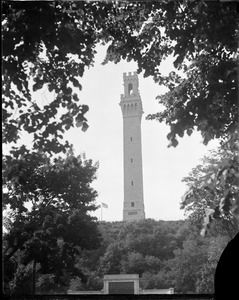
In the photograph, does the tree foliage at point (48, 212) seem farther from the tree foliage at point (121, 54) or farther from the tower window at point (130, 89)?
the tower window at point (130, 89)

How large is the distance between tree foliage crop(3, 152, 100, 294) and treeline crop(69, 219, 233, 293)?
0.09 m

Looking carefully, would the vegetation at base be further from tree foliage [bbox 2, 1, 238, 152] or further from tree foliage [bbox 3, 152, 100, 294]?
tree foliage [bbox 2, 1, 238, 152]

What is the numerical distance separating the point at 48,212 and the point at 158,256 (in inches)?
26.8

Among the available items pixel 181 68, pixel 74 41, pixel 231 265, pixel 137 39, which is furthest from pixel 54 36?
pixel 231 265

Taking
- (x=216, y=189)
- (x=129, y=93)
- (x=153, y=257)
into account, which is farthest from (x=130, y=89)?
(x=153, y=257)

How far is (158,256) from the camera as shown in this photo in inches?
87.4

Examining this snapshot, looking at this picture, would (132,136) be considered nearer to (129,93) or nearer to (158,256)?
(129,93)

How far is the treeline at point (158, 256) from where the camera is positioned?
208 cm

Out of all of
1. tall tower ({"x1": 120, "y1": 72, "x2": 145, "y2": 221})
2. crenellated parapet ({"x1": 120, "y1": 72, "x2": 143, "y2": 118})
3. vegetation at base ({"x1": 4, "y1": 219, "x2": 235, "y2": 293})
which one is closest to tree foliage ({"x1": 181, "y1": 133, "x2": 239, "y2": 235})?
vegetation at base ({"x1": 4, "y1": 219, "x2": 235, "y2": 293})

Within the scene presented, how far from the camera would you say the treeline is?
81.7 inches

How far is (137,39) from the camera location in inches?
88.7

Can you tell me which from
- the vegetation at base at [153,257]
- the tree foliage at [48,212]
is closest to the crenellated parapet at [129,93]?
the tree foliage at [48,212]

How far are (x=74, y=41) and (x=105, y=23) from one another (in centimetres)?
22

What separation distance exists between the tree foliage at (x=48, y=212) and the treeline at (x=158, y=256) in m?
0.09
